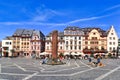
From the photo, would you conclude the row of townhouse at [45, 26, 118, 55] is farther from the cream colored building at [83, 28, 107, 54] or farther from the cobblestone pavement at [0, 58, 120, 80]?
the cobblestone pavement at [0, 58, 120, 80]

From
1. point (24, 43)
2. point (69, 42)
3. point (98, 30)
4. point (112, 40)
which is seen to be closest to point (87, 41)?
point (98, 30)

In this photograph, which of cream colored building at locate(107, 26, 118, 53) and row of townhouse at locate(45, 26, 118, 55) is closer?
cream colored building at locate(107, 26, 118, 53)

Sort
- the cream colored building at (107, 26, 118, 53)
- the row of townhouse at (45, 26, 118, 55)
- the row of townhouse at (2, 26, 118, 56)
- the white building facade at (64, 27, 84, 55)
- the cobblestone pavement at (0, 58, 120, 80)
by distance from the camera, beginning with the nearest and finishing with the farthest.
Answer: the cobblestone pavement at (0, 58, 120, 80), the cream colored building at (107, 26, 118, 53), the row of townhouse at (45, 26, 118, 55), the row of townhouse at (2, 26, 118, 56), the white building facade at (64, 27, 84, 55)

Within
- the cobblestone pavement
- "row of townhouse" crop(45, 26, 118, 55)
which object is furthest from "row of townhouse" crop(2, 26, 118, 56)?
the cobblestone pavement

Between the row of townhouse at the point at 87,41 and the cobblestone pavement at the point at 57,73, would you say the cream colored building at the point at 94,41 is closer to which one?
the row of townhouse at the point at 87,41

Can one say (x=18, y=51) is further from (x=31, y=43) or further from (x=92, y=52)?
(x=92, y=52)

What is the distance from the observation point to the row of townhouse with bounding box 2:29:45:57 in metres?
116

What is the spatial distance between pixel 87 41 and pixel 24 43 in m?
28.2

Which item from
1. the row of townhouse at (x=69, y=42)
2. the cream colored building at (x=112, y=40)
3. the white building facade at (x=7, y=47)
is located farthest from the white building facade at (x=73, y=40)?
the white building facade at (x=7, y=47)

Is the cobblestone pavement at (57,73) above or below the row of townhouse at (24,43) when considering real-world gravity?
below

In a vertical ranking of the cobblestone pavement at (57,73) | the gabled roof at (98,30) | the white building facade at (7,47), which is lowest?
the cobblestone pavement at (57,73)

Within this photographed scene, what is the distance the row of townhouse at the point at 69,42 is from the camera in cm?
10912

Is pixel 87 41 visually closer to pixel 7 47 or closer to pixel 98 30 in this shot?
pixel 98 30

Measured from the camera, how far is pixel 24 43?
118812 millimetres
